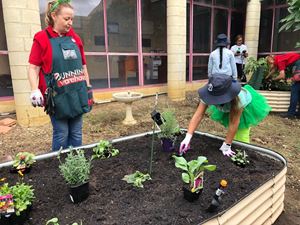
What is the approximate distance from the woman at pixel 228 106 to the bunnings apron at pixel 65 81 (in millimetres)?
972

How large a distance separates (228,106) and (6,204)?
1734 mm

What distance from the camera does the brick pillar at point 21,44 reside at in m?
4.00

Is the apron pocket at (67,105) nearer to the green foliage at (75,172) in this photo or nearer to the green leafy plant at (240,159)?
the green foliage at (75,172)

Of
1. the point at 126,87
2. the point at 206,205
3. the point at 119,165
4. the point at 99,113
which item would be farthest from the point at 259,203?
the point at 126,87

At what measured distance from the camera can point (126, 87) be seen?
6.52 metres

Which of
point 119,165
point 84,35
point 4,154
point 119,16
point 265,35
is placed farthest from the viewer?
point 265,35

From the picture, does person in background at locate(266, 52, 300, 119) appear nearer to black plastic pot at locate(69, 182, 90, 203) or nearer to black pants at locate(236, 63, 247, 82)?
black pants at locate(236, 63, 247, 82)

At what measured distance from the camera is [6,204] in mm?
1277

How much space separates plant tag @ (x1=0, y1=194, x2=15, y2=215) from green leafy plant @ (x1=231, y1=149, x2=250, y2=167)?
1520 mm

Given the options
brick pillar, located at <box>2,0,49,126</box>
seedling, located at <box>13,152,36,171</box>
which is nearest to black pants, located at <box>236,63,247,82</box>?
brick pillar, located at <box>2,0,49,126</box>

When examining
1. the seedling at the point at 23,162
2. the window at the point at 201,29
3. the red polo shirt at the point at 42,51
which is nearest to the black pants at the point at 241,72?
the window at the point at 201,29

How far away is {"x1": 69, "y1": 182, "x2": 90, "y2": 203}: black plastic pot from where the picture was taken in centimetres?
144

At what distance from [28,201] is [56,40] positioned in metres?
1.22

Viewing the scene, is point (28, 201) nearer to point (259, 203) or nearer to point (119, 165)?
point (119, 165)
